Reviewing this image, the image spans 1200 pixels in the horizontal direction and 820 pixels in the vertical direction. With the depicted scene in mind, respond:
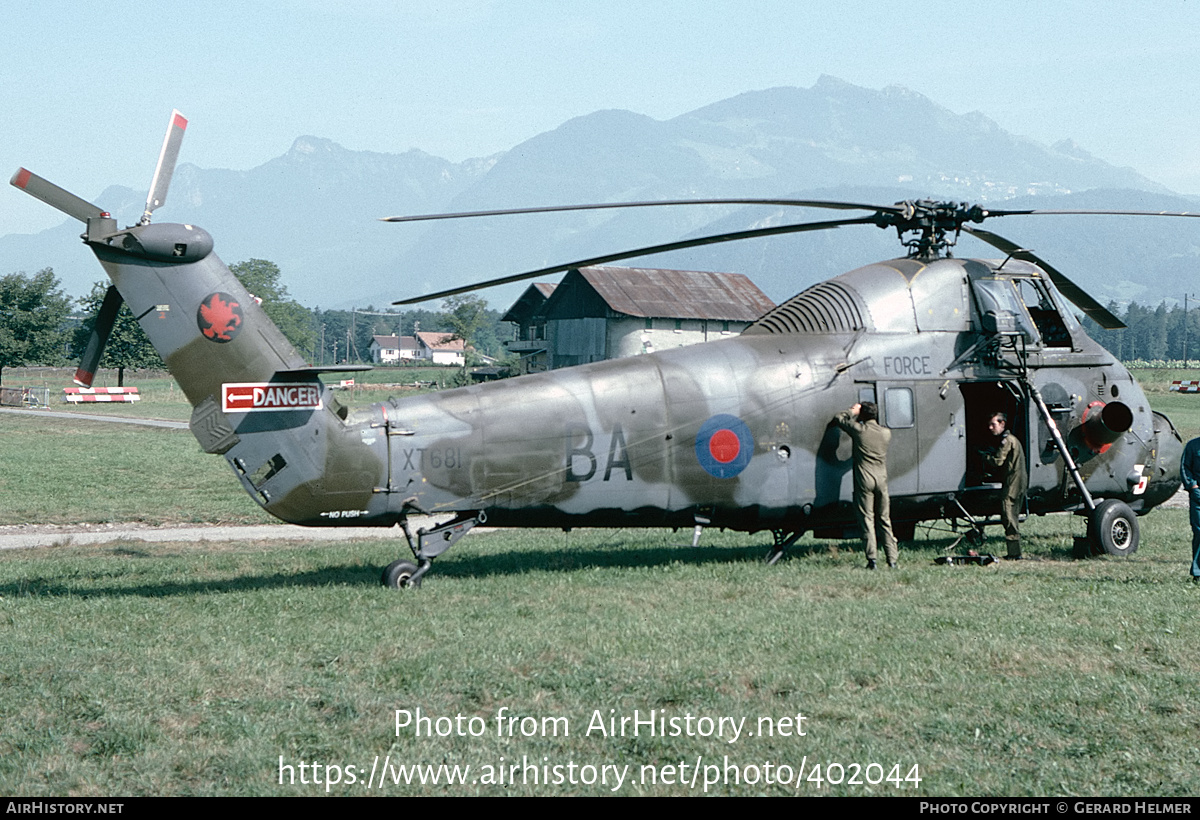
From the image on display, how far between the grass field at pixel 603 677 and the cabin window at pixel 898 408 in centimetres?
191

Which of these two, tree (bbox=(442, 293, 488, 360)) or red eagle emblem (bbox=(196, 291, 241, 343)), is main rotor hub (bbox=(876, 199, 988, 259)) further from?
tree (bbox=(442, 293, 488, 360))

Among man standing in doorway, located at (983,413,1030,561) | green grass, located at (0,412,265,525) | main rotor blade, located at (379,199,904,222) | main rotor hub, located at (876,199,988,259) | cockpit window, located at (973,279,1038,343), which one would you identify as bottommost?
green grass, located at (0,412,265,525)

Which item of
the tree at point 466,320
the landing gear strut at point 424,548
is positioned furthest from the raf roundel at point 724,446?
the tree at point 466,320

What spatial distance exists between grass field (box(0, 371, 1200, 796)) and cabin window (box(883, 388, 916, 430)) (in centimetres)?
191

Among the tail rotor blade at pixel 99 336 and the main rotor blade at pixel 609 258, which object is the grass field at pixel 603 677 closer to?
the tail rotor blade at pixel 99 336

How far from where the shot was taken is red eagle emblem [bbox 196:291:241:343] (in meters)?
11.1

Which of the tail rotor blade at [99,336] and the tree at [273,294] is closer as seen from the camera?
the tail rotor blade at [99,336]

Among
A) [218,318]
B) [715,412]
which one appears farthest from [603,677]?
[218,318]

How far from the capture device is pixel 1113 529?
1462cm

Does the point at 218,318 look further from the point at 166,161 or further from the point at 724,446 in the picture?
the point at 724,446

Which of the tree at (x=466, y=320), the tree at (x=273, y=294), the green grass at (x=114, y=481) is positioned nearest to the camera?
the green grass at (x=114, y=481)

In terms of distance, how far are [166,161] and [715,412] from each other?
6.76 metres

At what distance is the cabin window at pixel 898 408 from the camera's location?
13.9 meters

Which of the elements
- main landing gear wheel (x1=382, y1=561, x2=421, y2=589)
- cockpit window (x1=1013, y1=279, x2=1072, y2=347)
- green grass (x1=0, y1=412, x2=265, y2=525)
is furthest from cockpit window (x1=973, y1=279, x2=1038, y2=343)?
green grass (x1=0, y1=412, x2=265, y2=525)
